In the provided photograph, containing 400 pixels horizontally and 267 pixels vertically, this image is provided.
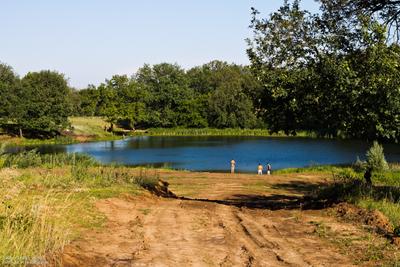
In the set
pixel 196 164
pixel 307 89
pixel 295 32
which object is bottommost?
pixel 196 164

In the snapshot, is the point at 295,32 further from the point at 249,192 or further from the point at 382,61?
the point at 249,192

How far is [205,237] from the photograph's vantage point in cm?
1210

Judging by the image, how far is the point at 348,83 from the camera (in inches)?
595

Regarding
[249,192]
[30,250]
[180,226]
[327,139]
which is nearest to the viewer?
[30,250]

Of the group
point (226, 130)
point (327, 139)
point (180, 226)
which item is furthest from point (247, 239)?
point (226, 130)

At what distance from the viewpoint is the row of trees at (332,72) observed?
591 inches

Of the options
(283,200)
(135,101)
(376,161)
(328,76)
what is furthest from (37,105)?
(328,76)

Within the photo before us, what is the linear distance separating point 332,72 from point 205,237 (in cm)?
703

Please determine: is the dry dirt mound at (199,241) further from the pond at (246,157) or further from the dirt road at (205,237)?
the pond at (246,157)

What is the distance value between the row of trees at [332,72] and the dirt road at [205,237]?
3.52 metres

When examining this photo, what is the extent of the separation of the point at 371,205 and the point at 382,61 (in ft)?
14.8

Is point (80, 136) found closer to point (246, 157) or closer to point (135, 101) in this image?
point (135, 101)

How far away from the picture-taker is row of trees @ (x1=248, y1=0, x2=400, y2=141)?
49.2ft

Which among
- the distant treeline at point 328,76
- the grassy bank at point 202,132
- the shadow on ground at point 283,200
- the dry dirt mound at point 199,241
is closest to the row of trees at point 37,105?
the grassy bank at point 202,132
